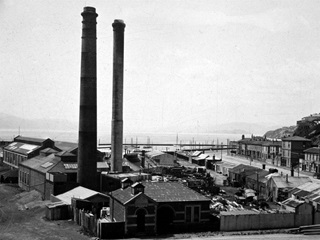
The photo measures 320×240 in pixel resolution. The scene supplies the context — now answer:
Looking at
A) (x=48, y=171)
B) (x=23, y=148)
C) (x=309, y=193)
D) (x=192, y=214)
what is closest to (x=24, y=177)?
(x=48, y=171)

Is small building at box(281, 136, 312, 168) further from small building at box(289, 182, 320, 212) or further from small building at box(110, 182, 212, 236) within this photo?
small building at box(110, 182, 212, 236)

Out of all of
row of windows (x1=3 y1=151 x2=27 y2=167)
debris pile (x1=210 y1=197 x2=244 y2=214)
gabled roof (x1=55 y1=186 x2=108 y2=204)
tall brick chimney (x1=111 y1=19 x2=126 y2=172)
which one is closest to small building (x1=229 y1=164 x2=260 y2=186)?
tall brick chimney (x1=111 y1=19 x2=126 y2=172)

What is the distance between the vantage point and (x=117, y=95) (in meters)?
64.9

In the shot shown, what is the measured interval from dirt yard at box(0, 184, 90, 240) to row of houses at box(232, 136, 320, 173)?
157ft

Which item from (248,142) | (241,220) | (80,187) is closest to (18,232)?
(80,187)

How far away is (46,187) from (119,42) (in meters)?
27.1

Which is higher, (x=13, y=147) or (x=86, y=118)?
(x=86, y=118)

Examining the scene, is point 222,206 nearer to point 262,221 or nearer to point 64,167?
point 262,221

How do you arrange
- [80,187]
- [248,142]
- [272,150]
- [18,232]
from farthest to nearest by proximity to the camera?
[248,142]
[272,150]
[80,187]
[18,232]

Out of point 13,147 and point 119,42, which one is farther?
point 13,147

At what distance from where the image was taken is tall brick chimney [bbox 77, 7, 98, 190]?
154 ft

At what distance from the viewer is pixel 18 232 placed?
34.0m

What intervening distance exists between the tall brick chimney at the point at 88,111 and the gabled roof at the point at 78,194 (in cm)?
272

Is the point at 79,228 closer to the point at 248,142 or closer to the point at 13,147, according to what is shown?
the point at 13,147
